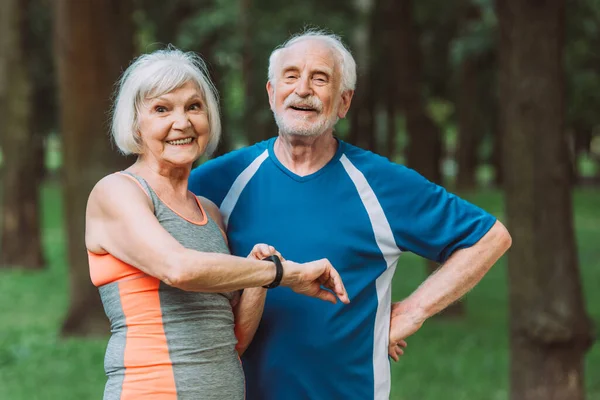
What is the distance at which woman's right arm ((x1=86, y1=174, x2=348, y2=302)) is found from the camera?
2.83m

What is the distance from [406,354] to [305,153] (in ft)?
23.4

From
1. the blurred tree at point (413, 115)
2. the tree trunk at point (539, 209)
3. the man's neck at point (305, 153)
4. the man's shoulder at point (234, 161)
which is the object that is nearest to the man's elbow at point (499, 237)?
the man's neck at point (305, 153)

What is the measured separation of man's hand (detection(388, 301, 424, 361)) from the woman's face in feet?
3.39

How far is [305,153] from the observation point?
3.62m

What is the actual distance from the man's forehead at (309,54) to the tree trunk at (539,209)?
12.0ft

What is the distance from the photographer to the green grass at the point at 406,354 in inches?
355

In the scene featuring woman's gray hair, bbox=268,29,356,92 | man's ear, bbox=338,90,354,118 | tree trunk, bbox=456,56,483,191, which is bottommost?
tree trunk, bbox=456,56,483,191

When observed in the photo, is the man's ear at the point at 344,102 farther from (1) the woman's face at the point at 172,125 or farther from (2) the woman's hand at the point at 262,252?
(2) the woman's hand at the point at 262,252

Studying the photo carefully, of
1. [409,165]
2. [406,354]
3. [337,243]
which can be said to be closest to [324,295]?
[337,243]

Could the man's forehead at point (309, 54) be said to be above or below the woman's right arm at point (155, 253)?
above


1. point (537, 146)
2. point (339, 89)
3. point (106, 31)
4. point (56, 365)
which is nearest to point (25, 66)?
point (106, 31)

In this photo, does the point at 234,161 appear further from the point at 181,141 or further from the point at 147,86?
the point at 147,86

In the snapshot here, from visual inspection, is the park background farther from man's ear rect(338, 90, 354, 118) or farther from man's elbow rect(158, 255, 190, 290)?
man's elbow rect(158, 255, 190, 290)

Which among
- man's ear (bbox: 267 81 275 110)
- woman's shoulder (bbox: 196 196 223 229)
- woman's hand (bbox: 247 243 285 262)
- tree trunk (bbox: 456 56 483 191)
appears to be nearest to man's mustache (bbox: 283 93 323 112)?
man's ear (bbox: 267 81 275 110)
